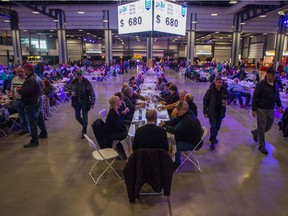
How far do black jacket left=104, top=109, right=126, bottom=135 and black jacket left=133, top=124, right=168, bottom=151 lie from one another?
1.15 metres

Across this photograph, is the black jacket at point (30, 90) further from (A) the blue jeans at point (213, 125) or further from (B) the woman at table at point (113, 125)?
(A) the blue jeans at point (213, 125)

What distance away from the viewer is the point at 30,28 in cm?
2206

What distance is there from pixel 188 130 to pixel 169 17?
395 cm

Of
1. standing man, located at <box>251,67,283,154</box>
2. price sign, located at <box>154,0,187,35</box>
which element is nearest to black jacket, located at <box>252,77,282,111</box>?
standing man, located at <box>251,67,283,154</box>

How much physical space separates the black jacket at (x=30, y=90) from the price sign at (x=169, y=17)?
10.5ft

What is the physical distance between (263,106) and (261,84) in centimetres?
40

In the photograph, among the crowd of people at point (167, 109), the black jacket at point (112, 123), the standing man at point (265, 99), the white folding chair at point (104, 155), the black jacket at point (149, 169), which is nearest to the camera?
the black jacket at point (149, 169)

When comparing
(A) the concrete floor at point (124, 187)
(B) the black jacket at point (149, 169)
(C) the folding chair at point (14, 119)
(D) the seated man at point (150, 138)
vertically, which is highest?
(D) the seated man at point (150, 138)

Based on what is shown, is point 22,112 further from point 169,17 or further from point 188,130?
point 169,17

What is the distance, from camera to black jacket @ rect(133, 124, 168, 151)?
9.11ft

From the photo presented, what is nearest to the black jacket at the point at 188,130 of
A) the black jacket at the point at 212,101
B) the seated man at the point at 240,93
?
the black jacket at the point at 212,101

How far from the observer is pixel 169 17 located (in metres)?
6.46

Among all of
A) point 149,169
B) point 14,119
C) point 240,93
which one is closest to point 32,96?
point 14,119

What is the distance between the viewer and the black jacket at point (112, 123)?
12.7ft
